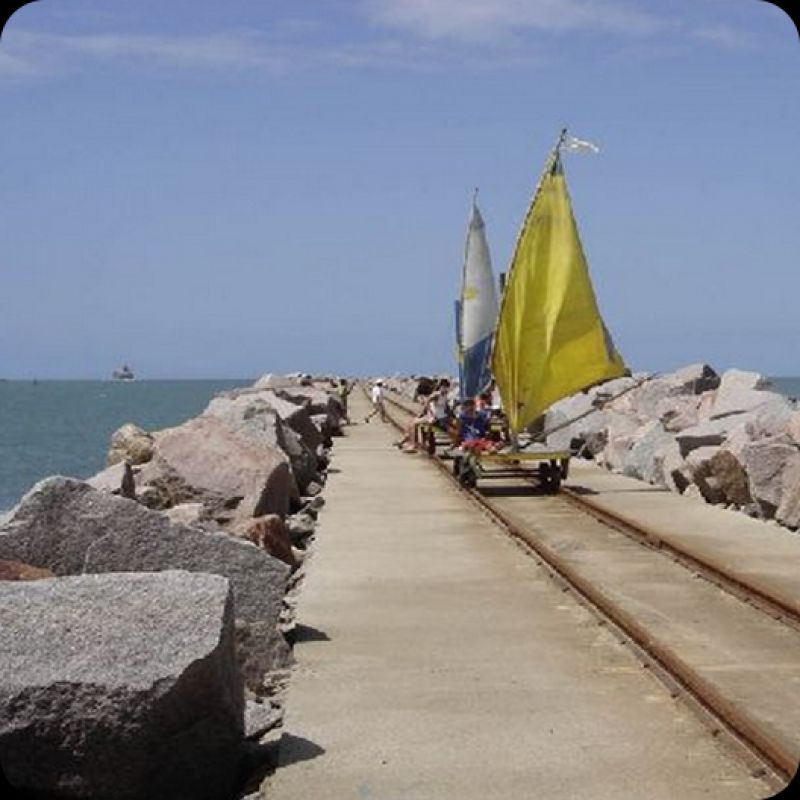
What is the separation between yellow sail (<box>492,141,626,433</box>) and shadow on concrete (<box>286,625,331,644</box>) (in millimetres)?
14076

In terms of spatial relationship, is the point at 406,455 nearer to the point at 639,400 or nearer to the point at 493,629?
the point at 639,400

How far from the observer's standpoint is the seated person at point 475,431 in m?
26.1

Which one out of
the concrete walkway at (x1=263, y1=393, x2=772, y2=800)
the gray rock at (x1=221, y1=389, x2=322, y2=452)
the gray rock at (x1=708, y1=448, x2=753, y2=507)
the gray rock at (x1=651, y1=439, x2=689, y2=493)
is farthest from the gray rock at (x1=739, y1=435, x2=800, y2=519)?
the gray rock at (x1=221, y1=389, x2=322, y2=452)

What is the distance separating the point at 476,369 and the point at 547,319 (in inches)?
360

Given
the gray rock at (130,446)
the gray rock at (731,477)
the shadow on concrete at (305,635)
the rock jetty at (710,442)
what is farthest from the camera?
the gray rock at (130,446)

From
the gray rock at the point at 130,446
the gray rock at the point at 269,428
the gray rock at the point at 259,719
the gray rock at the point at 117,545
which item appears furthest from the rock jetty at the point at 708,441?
the gray rock at the point at 259,719

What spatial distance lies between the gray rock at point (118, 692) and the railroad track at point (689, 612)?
2936 mm

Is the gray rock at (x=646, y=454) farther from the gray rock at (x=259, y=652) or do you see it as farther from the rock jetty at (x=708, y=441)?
the gray rock at (x=259, y=652)

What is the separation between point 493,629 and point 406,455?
2352cm

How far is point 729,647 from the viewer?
11523 mm

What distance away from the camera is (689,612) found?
13133 mm

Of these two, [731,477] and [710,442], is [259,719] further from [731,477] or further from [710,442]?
[710,442]

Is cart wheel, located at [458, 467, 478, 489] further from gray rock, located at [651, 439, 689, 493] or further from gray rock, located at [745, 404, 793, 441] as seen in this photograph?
gray rock, located at [745, 404, 793, 441]

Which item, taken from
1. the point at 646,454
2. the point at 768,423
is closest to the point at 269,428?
the point at 768,423
